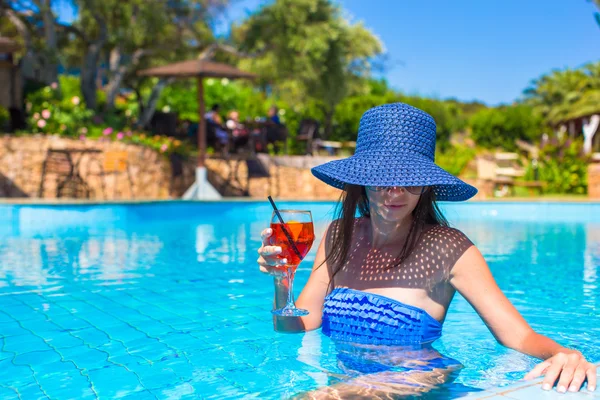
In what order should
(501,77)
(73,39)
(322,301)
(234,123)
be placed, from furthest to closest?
(501,77) < (73,39) < (234,123) < (322,301)

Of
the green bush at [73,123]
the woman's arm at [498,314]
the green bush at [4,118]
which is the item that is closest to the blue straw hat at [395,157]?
the woman's arm at [498,314]

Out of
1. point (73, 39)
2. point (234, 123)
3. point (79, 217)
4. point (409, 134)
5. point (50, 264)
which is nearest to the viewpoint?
point (409, 134)

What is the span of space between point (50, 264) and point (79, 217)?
16.3ft

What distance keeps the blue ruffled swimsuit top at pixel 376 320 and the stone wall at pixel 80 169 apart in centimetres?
1249

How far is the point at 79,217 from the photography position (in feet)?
35.5

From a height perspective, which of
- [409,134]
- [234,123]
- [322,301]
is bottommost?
[322,301]

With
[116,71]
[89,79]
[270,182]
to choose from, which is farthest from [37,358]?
[116,71]

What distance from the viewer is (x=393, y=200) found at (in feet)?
6.70

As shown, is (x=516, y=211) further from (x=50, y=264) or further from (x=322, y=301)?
(x=322, y=301)

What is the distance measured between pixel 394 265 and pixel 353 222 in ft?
0.76

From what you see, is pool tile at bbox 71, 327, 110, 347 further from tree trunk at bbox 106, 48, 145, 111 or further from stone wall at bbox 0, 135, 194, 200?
tree trunk at bbox 106, 48, 145, 111

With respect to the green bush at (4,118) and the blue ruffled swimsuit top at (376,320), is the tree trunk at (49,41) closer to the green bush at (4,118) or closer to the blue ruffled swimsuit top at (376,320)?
the green bush at (4,118)

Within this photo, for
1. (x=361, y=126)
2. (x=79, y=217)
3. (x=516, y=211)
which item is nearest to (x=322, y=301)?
(x=361, y=126)

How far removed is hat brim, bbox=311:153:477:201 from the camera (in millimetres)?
1920
